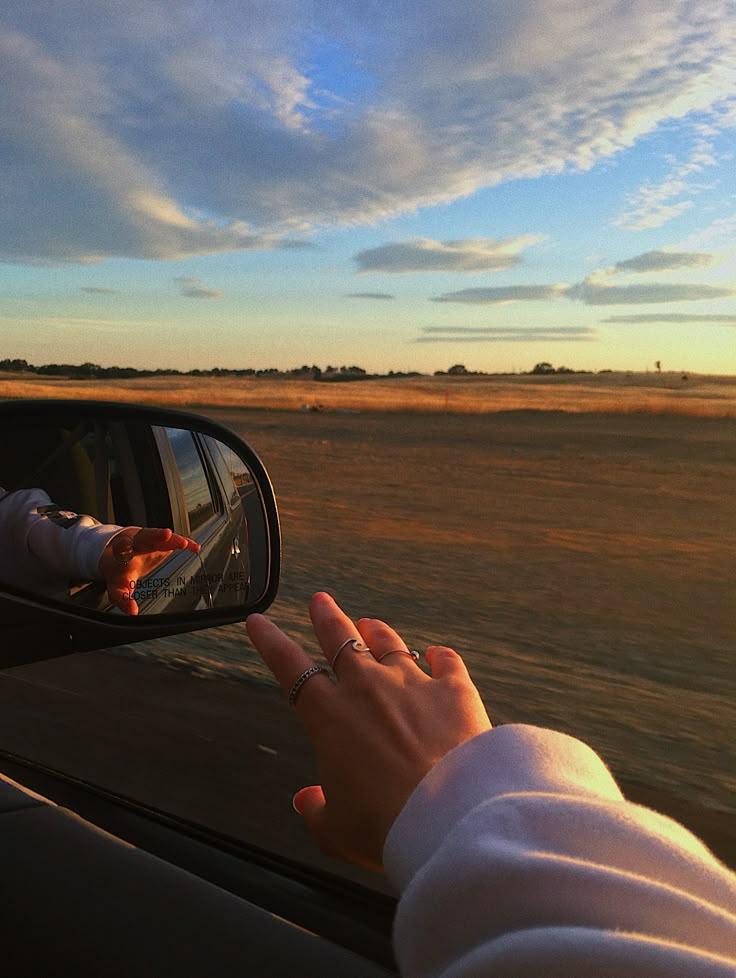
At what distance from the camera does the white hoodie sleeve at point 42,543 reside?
1.84 meters

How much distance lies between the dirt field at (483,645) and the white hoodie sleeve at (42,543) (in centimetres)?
141

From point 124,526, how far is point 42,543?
1.01ft

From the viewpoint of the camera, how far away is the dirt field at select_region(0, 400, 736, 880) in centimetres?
346

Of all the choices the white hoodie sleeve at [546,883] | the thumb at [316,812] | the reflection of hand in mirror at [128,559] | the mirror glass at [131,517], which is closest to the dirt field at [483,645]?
the mirror glass at [131,517]

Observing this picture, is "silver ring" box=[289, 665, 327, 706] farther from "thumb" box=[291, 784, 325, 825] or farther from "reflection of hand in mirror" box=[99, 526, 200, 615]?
"reflection of hand in mirror" box=[99, 526, 200, 615]

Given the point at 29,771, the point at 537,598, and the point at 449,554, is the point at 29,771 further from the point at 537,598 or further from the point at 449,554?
the point at 449,554

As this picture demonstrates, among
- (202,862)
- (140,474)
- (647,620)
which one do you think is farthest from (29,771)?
(647,620)

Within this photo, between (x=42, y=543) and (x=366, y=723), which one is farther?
(x=42, y=543)

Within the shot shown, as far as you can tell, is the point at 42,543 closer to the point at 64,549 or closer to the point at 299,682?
the point at 64,549

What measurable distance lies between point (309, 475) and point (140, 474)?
11313mm

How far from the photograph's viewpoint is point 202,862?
2.16m

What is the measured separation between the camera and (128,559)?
77.0 inches

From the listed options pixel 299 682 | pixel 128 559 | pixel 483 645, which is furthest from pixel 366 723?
pixel 483 645

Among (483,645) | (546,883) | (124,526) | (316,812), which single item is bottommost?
(483,645)
